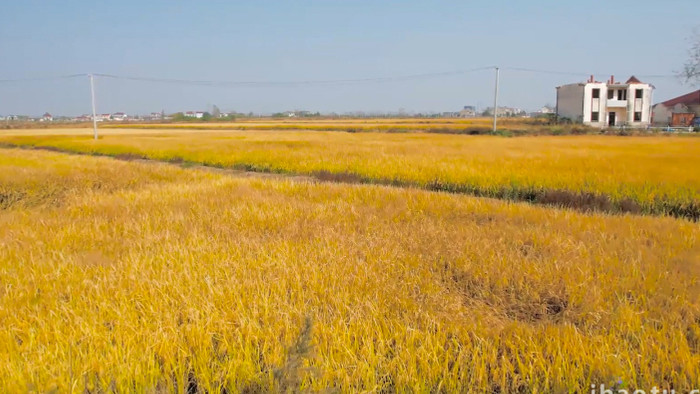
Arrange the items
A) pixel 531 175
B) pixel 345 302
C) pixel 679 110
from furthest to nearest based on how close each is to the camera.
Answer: pixel 679 110 → pixel 531 175 → pixel 345 302

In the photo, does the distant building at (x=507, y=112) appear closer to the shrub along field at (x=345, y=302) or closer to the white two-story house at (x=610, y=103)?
the white two-story house at (x=610, y=103)

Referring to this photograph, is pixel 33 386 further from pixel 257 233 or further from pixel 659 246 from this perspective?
pixel 659 246

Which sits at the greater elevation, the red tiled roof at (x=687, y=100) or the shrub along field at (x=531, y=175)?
the red tiled roof at (x=687, y=100)

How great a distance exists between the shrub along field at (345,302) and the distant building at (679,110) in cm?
6178

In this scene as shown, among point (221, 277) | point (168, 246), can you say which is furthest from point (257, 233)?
point (221, 277)

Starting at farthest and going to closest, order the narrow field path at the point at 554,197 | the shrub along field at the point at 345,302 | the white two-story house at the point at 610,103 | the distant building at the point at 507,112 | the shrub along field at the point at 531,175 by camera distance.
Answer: the distant building at the point at 507,112 → the white two-story house at the point at 610,103 → the shrub along field at the point at 531,175 → the narrow field path at the point at 554,197 → the shrub along field at the point at 345,302

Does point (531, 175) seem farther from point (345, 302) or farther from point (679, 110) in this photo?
point (679, 110)

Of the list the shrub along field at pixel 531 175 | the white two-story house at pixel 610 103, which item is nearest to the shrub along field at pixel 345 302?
the shrub along field at pixel 531 175

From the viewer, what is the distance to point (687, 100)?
58.3 metres

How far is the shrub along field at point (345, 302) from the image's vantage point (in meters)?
2.14

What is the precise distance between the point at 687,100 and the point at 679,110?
14.5 ft

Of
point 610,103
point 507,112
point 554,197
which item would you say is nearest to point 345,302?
point 554,197

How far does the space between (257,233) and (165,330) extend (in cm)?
256

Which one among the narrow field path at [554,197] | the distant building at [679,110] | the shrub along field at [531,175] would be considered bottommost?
the narrow field path at [554,197]
